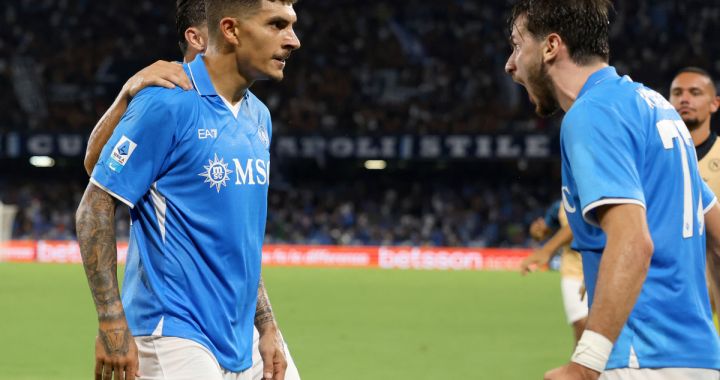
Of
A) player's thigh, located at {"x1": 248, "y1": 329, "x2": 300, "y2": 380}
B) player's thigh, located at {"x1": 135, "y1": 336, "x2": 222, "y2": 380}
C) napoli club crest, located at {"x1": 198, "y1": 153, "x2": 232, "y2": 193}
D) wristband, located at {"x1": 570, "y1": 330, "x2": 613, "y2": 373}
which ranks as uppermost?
napoli club crest, located at {"x1": 198, "y1": 153, "x2": 232, "y2": 193}

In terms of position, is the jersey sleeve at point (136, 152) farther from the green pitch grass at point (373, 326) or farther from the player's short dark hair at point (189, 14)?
the green pitch grass at point (373, 326)

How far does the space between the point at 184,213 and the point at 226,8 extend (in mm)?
820

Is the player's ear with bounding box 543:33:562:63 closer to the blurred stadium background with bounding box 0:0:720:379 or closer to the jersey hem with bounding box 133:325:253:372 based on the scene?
the jersey hem with bounding box 133:325:253:372

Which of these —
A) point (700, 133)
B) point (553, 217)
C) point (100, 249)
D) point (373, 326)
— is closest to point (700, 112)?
point (700, 133)

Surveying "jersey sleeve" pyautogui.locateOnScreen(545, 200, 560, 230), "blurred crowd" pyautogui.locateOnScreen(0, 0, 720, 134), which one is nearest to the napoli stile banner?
"blurred crowd" pyautogui.locateOnScreen(0, 0, 720, 134)

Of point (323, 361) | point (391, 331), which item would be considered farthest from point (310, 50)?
point (323, 361)

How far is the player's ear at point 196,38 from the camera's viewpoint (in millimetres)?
4164

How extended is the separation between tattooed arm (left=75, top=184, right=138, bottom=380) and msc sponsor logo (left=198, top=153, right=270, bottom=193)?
0.36m

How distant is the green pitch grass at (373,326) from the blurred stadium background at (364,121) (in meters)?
3.73

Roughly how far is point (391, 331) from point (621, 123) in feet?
30.5

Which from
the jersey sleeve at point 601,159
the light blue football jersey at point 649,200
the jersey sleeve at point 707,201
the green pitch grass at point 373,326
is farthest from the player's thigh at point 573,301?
the jersey sleeve at point 601,159

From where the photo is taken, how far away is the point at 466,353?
10.2m

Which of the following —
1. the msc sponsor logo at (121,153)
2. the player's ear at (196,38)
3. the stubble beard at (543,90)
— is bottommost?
the msc sponsor logo at (121,153)

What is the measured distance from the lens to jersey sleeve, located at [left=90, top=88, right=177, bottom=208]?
344 centimetres
